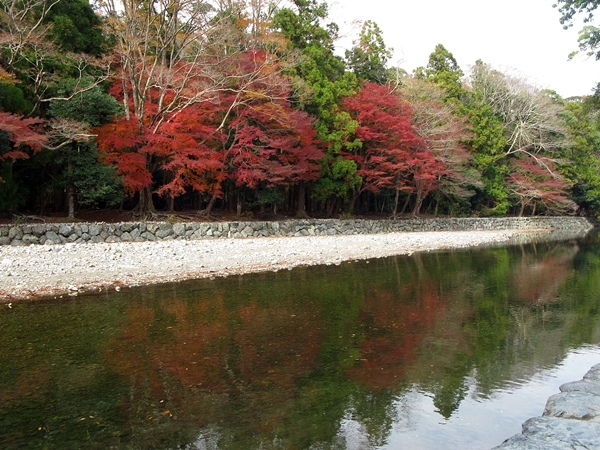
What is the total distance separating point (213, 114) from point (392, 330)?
54.8 feet

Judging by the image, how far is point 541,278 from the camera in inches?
548

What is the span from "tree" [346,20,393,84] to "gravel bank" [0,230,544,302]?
52.0ft

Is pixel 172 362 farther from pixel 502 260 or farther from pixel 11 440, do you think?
pixel 502 260

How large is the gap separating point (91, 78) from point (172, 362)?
53.5ft

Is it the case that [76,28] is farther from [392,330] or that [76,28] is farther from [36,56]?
[392,330]

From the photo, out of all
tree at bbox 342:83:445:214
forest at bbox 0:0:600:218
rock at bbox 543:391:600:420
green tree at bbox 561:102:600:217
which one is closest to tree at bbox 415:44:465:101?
forest at bbox 0:0:600:218

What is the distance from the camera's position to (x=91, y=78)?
19.5 meters

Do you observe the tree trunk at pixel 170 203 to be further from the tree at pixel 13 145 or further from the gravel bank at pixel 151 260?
the tree at pixel 13 145

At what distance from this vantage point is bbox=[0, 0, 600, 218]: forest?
736 inches

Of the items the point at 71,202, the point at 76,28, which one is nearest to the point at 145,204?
the point at 71,202

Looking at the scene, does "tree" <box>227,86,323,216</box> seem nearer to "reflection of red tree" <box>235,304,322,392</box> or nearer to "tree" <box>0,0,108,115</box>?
"tree" <box>0,0,108,115</box>

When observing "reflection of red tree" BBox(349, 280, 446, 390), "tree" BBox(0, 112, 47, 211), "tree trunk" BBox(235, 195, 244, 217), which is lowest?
"reflection of red tree" BBox(349, 280, 446, 390)

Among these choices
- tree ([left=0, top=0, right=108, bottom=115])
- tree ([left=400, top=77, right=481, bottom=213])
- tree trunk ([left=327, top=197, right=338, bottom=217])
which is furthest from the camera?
tree ([left=400, top=77, right=481, bottom=213])

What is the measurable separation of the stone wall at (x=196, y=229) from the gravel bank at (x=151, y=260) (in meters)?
0.92
